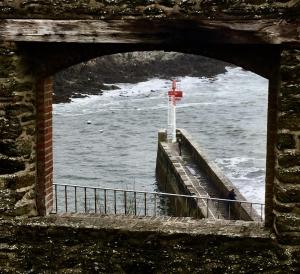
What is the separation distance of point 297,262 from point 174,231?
108cm

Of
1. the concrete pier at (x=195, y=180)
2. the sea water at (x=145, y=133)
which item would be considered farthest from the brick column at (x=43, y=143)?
the sea water at (x=145, y=133)

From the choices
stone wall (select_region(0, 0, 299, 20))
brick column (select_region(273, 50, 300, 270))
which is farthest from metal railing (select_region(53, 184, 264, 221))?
stone wall (select_region(0, 0, 299, 20))

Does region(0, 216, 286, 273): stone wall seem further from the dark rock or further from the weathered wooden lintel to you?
the weathered wooden lintel

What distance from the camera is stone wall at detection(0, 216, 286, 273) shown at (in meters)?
5.43

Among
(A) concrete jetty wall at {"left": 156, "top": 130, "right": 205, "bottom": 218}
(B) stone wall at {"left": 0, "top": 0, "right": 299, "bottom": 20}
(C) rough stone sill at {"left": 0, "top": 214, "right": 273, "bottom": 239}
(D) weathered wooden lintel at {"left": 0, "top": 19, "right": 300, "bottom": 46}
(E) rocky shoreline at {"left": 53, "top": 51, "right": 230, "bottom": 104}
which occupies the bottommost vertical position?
(E) rocky shoreline at {"left": 53, "top": 51, "right": 230, "bottom": 104}

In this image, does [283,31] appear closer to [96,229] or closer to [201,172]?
[96,229]

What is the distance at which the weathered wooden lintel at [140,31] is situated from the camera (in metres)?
5.08

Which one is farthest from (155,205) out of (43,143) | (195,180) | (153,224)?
(195,180)

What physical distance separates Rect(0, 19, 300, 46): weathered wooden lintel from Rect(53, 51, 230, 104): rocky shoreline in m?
32.3

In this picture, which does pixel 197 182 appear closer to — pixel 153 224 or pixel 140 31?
pixel 153 224

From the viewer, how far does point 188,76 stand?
2099 inches

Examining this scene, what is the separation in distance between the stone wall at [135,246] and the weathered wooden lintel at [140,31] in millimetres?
1641

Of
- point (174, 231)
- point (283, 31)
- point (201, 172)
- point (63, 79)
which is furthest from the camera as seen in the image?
point (63, 79)

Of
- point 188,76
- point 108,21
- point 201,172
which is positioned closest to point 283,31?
point 108,21
